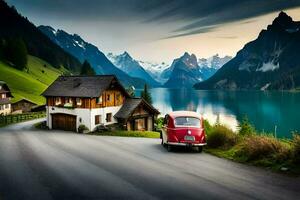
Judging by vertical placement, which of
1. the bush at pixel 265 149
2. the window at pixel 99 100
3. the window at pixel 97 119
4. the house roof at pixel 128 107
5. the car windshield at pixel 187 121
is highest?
the window at pixel 99 100

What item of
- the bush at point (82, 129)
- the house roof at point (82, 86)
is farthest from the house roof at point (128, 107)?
the bush at point (82, 129)

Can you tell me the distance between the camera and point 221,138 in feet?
72.4

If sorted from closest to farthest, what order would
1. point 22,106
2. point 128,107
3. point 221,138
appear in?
point 221,138
point 128,107
point 22,106

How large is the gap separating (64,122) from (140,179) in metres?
42.1

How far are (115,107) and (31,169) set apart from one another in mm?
38499

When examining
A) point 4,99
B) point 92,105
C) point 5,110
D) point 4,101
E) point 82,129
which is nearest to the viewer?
point 82,129

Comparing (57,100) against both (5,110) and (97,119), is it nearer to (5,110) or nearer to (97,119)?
(97,119)

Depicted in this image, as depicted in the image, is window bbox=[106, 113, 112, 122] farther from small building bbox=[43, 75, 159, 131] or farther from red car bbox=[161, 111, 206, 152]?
red car bbox=[161, 111, 206, 152]

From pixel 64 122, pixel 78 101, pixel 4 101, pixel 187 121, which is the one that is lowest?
pixel 64 122

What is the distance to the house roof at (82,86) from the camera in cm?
5094

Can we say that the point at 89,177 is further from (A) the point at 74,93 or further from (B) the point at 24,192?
(A) the point at 74,93

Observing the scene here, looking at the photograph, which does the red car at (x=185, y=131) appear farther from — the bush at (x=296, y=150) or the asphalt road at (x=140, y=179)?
the bush at (x=296, y=150)

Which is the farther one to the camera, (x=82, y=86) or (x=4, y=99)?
(x=4, y=99)

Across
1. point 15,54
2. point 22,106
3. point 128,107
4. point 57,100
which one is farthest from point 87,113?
point 15,54
